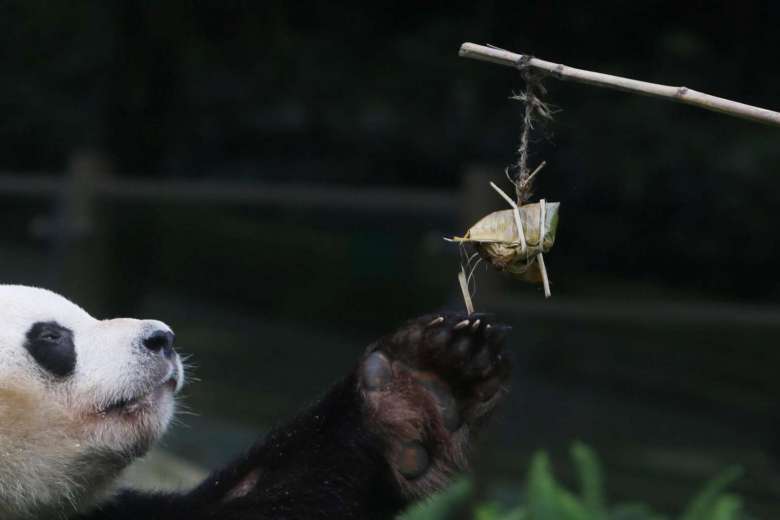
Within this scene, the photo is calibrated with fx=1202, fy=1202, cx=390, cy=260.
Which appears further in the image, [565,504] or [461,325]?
[565,504]

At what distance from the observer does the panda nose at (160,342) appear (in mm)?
2428

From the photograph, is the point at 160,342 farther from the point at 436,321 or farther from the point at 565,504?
the point at 565,504

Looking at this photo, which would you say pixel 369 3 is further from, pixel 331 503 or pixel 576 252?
pixel 331 503

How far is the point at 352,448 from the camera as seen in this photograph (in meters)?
2.48

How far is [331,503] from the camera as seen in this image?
2473 mm

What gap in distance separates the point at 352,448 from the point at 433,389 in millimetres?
221

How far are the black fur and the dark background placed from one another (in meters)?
2.80

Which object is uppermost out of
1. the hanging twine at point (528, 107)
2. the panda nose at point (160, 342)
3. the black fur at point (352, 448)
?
the hanging twine at point (528, 107)

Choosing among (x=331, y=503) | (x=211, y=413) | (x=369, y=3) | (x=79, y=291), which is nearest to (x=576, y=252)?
(x=369, y=3)

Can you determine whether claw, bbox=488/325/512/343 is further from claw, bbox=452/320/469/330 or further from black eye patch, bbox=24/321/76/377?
black eye patch, bbox=24/321/76/377

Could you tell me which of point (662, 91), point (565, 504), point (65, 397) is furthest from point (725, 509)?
point (662, 91)

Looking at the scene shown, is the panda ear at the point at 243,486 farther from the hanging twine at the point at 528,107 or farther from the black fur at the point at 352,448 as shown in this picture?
the hanging twine at the point at 528,107

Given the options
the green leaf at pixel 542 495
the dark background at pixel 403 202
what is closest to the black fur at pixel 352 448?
the green leaf at pixel 542 495

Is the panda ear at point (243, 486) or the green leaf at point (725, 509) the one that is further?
the green leaf at point (725, 509)
